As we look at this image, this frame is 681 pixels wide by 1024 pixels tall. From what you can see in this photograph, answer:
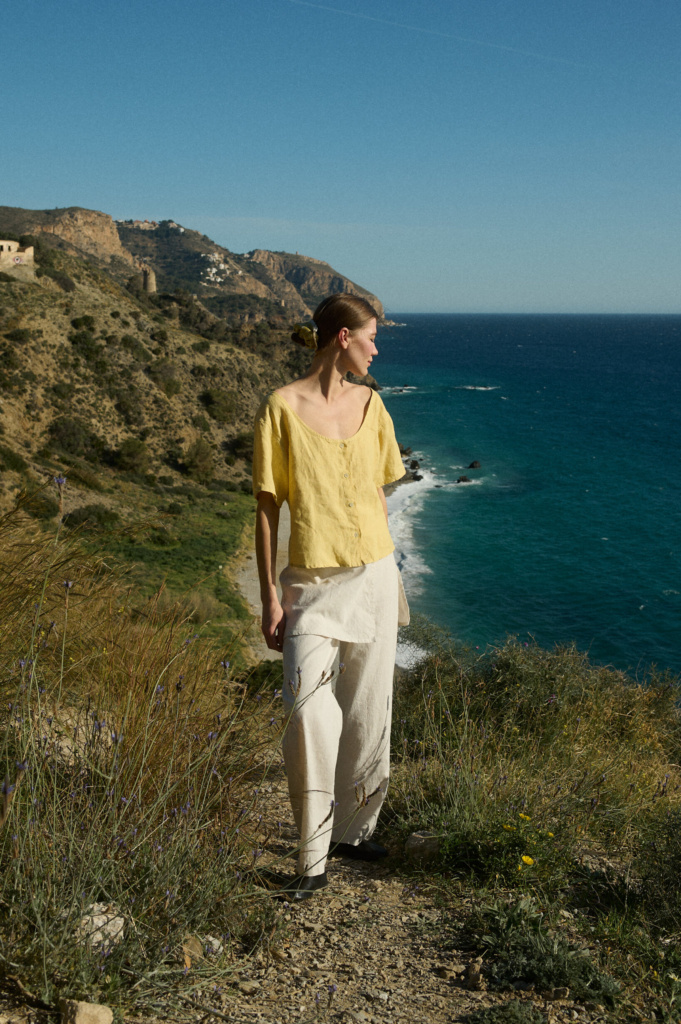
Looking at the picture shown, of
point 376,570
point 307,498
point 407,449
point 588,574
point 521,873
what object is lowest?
point 588,574

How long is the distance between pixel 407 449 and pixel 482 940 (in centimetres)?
4961

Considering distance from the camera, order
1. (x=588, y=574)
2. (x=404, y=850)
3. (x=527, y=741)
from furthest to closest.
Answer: (x=588, y=574) < (x=527, y=741) < (x=404, y=850)

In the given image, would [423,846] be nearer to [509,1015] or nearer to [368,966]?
[368,966]

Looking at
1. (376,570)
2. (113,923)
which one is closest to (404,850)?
(376,570)

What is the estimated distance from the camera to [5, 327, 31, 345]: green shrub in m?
37.5

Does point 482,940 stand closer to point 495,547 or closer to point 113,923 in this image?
point 113,923

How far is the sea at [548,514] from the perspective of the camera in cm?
2552

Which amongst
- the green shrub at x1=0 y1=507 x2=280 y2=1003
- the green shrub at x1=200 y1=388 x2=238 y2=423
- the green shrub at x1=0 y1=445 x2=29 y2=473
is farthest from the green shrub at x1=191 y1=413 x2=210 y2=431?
the green shrub at x1=0 y1=507 x2=280 y2=1003

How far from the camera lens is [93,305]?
44281mm

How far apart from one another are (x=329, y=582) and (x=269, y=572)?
0.65 feet

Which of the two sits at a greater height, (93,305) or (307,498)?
(93,305)

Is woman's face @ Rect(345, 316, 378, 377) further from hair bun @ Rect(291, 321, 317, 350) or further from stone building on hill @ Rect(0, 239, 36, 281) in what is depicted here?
stone building on hill @ Rect(0, 239, 36, 281)

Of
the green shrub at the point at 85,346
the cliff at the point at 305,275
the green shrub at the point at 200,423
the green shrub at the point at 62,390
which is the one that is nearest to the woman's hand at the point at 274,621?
the green shrub at the point at 62,390

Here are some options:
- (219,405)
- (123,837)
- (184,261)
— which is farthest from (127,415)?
(184,261)
